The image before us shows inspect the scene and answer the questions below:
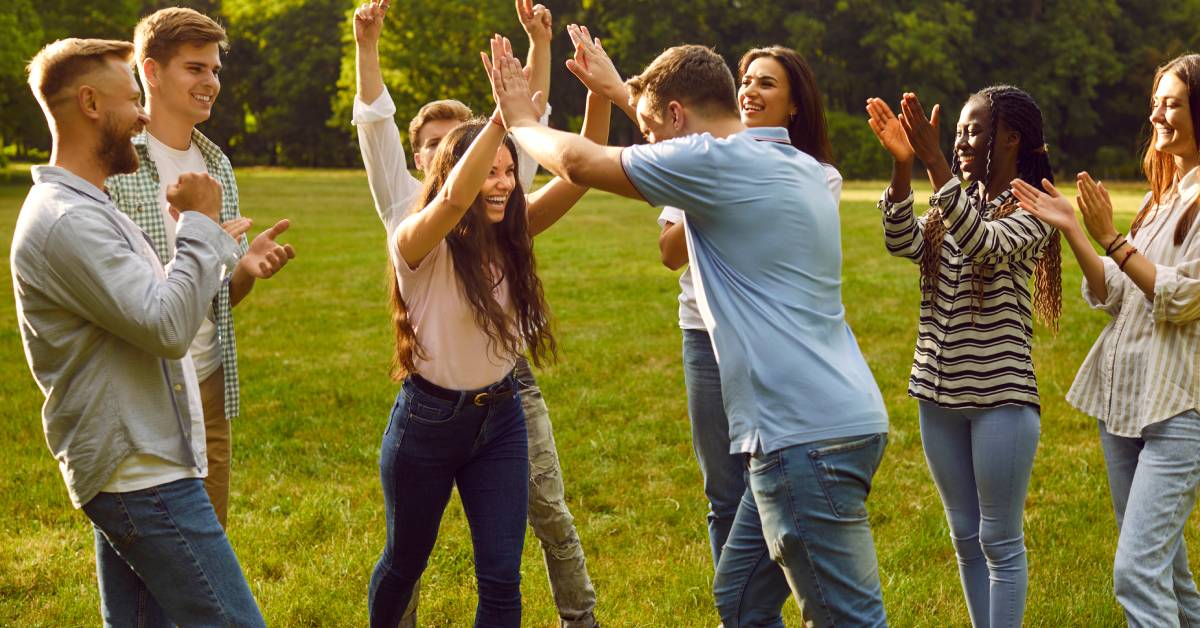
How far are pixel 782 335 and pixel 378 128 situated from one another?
1.86 metres

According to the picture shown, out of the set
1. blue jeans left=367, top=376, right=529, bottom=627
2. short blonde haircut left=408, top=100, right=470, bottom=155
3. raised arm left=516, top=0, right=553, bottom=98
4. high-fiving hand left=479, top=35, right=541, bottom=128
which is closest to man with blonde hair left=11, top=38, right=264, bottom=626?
blue jeans left=367, top=376, right=529, bottom=627

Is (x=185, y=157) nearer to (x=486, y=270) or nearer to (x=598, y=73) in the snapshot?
(x=486, y=270)

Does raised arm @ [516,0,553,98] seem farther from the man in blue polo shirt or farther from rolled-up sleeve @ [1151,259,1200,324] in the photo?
rolled-up sleeve @ [1151,259,1200,324]

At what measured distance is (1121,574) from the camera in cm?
380

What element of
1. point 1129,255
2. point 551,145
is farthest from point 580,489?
point 551,145

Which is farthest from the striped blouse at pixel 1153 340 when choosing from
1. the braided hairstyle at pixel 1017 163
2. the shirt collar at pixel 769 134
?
the shirt collar at pixel 769 134

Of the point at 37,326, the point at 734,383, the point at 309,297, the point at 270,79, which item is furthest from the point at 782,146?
the point at 270,79

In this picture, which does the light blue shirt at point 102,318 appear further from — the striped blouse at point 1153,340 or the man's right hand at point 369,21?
Result: the striped blouse at point 1153,340

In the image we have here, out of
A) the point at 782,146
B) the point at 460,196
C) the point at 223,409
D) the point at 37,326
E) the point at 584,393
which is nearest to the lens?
the point at 37,326

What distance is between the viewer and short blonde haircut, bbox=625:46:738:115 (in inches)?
129

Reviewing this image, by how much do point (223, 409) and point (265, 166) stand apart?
216 ft

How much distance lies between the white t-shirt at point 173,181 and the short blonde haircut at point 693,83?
1906 millimetres

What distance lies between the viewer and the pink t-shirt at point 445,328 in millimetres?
3727

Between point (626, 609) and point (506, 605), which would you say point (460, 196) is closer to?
point (506, 605)
